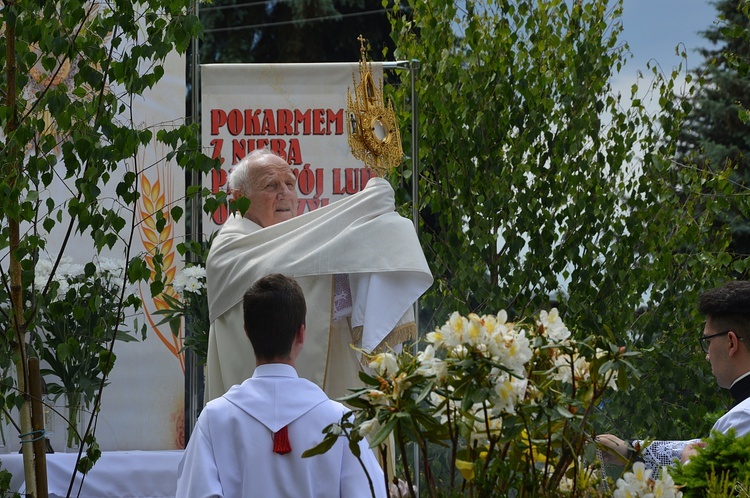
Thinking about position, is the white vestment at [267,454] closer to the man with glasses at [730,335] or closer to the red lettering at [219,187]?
the man with glasses at [730,335]

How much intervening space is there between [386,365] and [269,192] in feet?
9.69

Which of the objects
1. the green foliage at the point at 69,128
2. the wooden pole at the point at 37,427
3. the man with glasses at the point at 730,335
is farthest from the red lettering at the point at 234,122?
the man with glasses at the point at 730,335

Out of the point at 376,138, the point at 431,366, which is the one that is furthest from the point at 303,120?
the point at 431,366

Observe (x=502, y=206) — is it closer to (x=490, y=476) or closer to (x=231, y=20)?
(x=490, y=476)

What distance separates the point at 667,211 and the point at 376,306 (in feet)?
7.64

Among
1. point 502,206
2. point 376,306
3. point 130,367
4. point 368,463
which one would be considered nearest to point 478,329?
point 368,463

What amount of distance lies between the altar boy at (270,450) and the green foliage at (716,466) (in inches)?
34.6

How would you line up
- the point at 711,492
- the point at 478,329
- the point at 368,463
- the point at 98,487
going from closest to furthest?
the point at 478,329
the point at 711,492
the point at 368,463
the point at 98,487

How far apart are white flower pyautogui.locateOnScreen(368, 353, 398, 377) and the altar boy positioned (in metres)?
0.91

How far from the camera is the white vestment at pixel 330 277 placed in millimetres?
4500

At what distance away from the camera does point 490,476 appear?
203cm

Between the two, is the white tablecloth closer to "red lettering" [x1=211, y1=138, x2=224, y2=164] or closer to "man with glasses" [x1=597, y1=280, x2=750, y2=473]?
"red lettering" [x1=211, y1=138, x2=224, y2=164]

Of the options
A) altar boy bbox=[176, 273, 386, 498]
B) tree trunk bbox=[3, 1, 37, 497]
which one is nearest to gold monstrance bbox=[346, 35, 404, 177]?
tree trunk bbox=[3, 1, 37, 497]

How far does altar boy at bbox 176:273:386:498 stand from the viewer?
2959 millimetres
